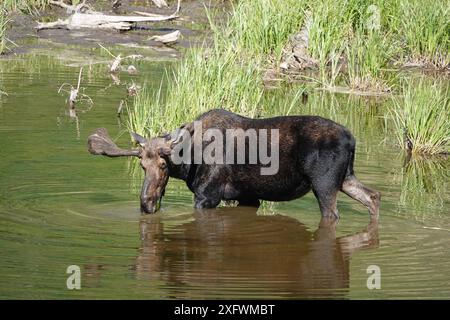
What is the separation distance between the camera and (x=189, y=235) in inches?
402

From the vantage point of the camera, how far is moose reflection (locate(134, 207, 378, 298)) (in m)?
8.54

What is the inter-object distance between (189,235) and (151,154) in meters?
1.00

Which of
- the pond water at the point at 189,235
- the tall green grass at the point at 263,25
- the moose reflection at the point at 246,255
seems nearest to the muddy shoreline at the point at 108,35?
the tall green grass at the point at 263,25

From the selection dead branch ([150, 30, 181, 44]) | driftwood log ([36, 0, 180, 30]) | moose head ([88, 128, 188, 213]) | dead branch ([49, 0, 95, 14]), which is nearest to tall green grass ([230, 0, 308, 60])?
dead branch ([150, 30, 181, 44])

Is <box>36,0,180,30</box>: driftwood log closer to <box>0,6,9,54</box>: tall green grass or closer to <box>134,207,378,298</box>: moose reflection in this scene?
<box>0,6,9,54</box>: tall green grass

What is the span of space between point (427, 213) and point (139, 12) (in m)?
12.8

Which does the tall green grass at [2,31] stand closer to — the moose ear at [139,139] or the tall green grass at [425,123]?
the tall green grass at [425,123]

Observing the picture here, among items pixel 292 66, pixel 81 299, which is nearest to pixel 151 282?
pixel 81 299

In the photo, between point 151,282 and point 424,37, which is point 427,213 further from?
point 424,37

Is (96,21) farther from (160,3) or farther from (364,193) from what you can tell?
(364,193)

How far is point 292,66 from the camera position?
66.2ft

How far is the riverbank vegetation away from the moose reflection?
11.1ft

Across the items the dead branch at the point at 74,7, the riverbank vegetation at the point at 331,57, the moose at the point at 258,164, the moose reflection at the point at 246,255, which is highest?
the dead branch at the point at 74,7

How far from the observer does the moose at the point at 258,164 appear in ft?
34.5
